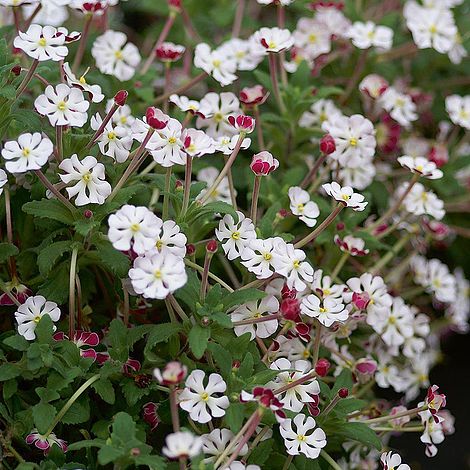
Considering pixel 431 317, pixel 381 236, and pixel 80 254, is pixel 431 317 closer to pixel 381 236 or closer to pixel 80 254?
pixel 381 236

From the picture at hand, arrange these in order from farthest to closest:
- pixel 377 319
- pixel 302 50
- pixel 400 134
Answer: pixel 400 134, pixel 302 50, pixel 377 319

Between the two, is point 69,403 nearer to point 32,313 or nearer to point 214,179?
point 32,313

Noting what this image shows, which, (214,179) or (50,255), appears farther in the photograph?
(214,179)

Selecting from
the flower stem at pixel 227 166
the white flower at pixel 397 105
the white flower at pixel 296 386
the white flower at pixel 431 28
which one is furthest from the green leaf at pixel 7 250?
the white flower at pixel 431 28

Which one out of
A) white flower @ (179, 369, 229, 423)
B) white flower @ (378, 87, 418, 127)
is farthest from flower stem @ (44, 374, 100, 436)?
white flower @ (378, 87, 418, 127)

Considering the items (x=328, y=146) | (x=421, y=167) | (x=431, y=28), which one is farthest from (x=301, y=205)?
(x=431, y=28)

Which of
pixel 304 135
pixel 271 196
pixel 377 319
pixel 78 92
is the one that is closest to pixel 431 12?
pixel 304 135
